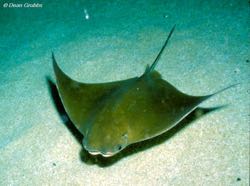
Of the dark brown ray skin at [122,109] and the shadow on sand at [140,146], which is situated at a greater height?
the dark brown ray skin at [122,109]

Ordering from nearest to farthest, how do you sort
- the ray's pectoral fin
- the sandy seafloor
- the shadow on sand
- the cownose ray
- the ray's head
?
the ray's head
the cownose ray
the ray's pectoral fin
the sandy seafloor
the shadow on sand

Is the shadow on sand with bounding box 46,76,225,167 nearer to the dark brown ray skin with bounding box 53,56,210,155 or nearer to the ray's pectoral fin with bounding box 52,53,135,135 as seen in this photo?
the dark brown ray skin with bounding box 53,56,210,155

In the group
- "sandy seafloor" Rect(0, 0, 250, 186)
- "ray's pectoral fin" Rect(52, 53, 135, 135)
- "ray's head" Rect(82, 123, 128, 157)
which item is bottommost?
"sandy seafloor" Rect(0, 0, 250, 186)

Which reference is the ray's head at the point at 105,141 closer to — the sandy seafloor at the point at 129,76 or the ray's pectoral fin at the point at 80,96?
the ray's pectoral fin at the point at 80,96

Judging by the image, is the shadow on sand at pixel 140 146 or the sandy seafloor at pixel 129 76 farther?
the shadow on sand at pixel 140 146

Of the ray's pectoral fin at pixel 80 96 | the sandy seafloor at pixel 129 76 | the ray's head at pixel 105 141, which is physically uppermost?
the ray's head at pixel 105 141

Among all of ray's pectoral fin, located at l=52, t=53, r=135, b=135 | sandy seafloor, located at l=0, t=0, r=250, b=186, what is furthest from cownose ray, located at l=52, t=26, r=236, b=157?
sandy seafloor, located at l=0, t=0, r=250, b=186

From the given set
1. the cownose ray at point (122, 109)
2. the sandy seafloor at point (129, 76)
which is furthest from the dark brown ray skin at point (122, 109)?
the sandy seafloor at point (129, 76)

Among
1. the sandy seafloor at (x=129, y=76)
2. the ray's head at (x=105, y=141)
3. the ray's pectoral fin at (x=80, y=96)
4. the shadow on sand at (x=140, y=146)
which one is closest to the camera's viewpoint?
the ray's head at (x=105, y=141)

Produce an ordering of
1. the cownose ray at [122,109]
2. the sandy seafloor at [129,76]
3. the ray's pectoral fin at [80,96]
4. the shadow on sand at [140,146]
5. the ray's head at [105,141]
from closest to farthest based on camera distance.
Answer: the ray's head at [105,141] < the cownose ray at [122,109] < the ray's pectoral fin at [80,96] < the sandy seafloor at [129,76] < the shadow on sand at [140,146]
